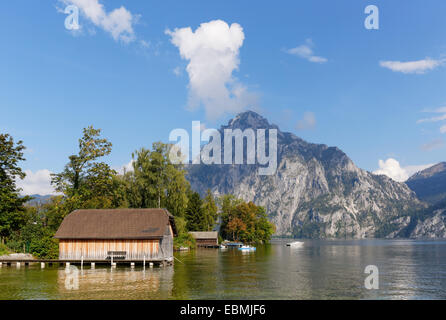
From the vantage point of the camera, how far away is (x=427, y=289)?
37.8 meters

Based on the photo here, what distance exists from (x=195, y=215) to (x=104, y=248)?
77.3 meters

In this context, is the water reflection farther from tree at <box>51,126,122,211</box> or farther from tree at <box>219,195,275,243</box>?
tree at <box>219,195,275,243</box>

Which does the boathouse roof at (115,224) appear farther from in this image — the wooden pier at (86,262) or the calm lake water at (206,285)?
the calm lake water at (206,285)

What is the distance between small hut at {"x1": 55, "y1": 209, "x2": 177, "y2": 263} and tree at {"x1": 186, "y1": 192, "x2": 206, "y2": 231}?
241 feet

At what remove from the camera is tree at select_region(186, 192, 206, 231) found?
128125 millimetres

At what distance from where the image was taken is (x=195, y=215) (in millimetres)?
129250

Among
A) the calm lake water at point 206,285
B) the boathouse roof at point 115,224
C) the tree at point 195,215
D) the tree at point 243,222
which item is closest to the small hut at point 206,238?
the tree at point 195,215

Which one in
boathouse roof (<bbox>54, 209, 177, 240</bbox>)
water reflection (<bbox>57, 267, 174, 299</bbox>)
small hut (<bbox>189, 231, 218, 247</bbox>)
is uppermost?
boathouse roof (<bbox>54, 209, 177, 240</bbox>)

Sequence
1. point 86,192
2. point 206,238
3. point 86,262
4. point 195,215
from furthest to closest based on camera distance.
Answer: point 195,215
point 206,238
point 86,192
point 86,262

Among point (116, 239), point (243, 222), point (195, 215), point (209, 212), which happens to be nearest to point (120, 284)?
point (116, 239)

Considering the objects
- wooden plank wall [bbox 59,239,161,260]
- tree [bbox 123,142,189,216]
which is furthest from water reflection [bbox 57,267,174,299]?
tree [bbox 123,142,189,216]

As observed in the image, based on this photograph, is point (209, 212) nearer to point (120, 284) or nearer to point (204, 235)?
point (204, 235)
